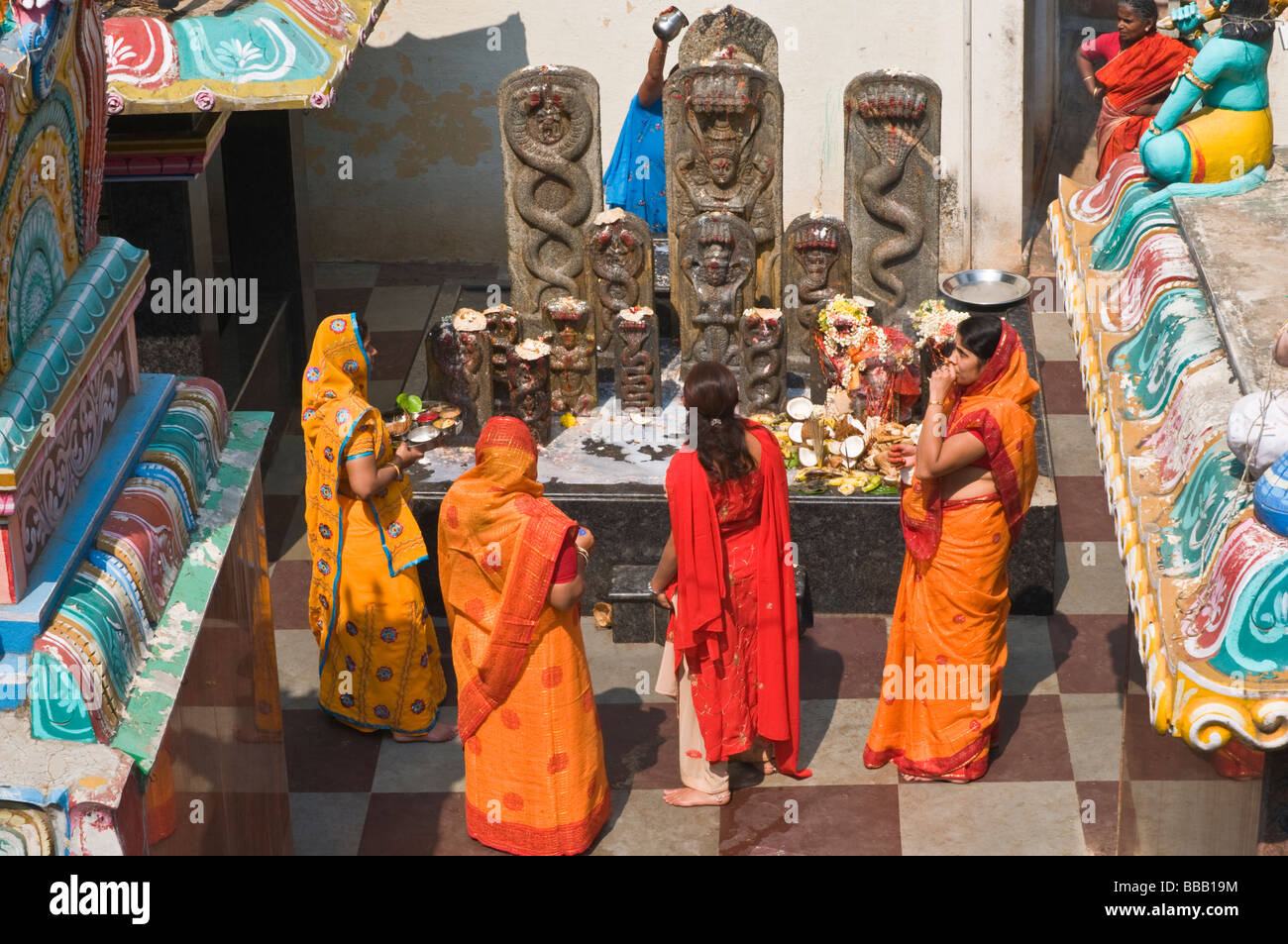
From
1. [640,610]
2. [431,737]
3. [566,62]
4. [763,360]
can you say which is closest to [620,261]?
[763,360]

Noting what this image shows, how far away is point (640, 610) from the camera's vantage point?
695cm

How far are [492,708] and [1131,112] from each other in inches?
234

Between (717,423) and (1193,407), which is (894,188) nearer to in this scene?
(717,423)

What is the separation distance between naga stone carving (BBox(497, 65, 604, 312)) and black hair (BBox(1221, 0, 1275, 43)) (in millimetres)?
3888

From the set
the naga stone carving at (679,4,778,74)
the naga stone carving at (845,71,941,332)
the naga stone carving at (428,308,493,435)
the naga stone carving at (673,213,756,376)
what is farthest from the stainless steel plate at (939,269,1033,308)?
the naga stone carving at (428,308,493,435)

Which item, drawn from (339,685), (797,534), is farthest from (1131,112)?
(339,685)

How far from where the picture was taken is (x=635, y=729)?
6398 millimetres

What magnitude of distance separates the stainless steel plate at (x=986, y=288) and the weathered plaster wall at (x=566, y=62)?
80.6 inches

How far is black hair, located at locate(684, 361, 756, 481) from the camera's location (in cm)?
535

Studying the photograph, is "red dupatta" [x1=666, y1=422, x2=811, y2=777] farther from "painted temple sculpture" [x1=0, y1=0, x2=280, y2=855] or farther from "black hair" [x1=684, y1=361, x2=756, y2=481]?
"painted temple sculpture" [x1=0, y1=0, x2=280, y2=855]

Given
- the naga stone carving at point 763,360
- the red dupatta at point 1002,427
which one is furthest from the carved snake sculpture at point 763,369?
the red dupatta at point 1002,427

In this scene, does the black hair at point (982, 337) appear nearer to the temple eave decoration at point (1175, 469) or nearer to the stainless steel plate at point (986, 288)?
the temple eave decoration at point (1175, 469)

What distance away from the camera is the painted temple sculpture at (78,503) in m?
3.04

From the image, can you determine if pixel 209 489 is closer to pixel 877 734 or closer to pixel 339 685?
pixel 339 685
